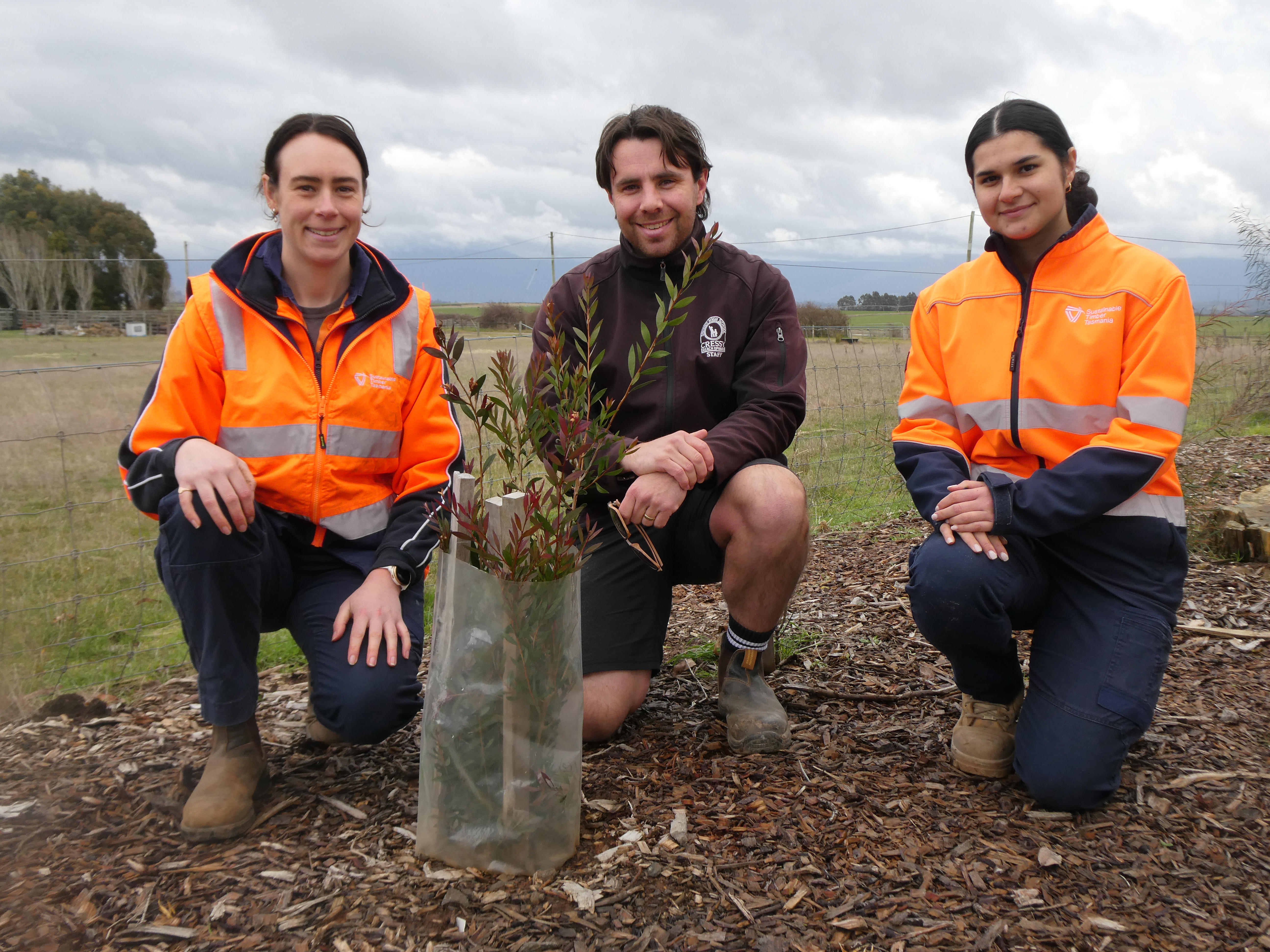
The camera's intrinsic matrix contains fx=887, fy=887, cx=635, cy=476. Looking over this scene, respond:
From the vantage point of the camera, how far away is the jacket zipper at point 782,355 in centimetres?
288

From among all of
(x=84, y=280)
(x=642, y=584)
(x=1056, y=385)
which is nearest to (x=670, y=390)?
(x=642, y=584)

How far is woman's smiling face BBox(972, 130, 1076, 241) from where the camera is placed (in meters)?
2.46

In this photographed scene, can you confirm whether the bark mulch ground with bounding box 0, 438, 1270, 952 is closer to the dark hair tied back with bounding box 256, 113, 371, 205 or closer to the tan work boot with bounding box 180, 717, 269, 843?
the tan work boot with bounding box 180, 717, 269, 843

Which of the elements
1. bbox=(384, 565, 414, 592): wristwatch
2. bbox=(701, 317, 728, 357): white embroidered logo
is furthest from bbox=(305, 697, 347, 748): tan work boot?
bbox=(701, 317, 728, 357): white embroidered logo

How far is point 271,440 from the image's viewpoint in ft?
8.19

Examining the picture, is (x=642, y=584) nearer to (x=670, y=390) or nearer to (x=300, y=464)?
(x=670, y=390)

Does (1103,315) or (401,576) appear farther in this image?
(401,576)

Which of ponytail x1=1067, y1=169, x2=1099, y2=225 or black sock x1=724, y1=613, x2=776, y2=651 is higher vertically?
ponytail x1=1067, y1=169, x2=1099, y2=225

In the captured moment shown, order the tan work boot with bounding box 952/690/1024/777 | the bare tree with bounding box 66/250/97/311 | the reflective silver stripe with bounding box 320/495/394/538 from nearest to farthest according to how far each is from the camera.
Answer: the tan work boot with bounding box 952/690/1024/777
the reflective silver stripe with bounding box 320/495/394/538
the bare tree with bounding box 66/250/97/311

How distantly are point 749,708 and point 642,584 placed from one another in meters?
0.54

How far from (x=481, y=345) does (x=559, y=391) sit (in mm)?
10135

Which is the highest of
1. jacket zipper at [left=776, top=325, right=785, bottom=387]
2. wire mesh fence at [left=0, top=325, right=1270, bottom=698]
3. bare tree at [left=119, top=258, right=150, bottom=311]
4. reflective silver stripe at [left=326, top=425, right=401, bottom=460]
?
bare tree at [left=119, top=258, right=150, bottom=311]

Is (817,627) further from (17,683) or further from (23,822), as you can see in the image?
(17,683)

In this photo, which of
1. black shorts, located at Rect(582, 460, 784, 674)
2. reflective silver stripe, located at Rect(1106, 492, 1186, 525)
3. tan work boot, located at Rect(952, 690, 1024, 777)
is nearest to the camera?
reflective silver stripe, located at Rect(1106, 492, 1186, 525)
